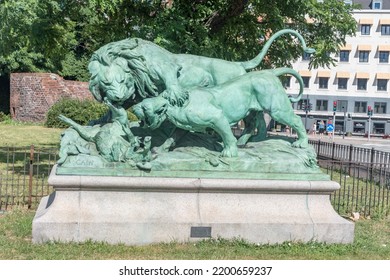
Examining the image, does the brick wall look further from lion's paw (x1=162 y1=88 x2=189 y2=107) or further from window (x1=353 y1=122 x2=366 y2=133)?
window (x1=353 y1=122 x2=366 y2=133)

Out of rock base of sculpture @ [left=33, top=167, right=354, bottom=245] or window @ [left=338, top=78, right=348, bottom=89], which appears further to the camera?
window @ [left=338, top=78, right=348, bottom=89]

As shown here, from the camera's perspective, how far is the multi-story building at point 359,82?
5725 cm

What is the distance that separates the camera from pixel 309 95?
191 ft

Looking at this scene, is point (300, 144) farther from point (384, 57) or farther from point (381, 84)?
point (384, 57)

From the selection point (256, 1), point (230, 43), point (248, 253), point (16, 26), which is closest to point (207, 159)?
point (248, 253)

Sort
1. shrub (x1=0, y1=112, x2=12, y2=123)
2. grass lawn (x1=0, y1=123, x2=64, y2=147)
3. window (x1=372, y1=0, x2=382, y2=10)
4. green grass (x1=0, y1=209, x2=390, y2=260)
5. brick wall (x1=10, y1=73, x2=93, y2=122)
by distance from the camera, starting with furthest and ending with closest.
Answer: window (x1=372, y1=0, x2=382, y2=10) → shrub (x1=0, y1=112, x2=12, y2=123) → brick wall (x1=10, y1=73, x2=93, y2=122) → grass lawn (x1=0, y1=123, x2=64, y2=147) → green grass (x1=0, y1=209, x2=390, y2=260)

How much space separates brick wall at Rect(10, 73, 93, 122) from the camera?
117ft

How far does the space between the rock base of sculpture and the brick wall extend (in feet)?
94.4

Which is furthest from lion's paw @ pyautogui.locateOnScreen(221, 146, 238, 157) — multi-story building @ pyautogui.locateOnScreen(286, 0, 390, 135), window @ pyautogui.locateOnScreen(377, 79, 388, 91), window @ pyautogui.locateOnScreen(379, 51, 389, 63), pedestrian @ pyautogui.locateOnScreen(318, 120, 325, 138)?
window @ pyautogui.locateOnScreen(379, 51, 389, 63)

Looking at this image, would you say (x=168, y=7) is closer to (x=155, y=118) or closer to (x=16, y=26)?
(x=16, y=26)

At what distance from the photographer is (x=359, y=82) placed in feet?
191

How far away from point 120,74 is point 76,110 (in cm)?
2528

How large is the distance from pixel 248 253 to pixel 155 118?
78.4 inches

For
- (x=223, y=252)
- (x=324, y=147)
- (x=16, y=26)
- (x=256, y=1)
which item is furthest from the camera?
(x=324, y=147)
